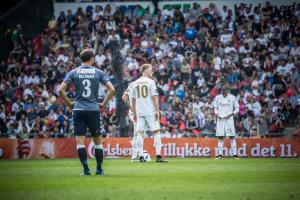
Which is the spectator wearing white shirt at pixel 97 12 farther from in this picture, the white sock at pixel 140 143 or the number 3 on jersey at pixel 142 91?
the white sock at pixel 140 143

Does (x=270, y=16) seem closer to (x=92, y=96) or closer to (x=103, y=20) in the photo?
(x=103, y=20)

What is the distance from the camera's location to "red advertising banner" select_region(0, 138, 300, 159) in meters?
27.7

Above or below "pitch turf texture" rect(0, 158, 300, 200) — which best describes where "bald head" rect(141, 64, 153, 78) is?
above

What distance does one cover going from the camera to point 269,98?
3080 cm

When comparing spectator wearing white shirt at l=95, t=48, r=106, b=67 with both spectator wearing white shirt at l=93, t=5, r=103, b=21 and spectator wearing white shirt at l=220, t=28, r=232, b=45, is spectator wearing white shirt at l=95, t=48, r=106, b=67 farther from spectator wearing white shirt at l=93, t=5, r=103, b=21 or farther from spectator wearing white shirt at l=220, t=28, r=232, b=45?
spectator wearing white shirt at l=220, t=28, r=232, b=45

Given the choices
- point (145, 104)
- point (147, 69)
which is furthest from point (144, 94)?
point (147, 69)

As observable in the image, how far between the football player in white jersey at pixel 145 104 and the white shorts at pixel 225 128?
13.3 feet

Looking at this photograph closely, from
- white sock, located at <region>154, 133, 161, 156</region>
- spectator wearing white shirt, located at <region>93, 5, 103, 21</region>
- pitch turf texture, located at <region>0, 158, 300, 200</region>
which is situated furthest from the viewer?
spectator wearing white shirt, located at <region>93, 5, 103, 21</region>

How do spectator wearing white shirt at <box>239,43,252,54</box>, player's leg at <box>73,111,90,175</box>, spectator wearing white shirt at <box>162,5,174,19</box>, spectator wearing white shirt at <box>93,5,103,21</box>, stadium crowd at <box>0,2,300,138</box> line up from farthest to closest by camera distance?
spectator wearing white shirt at <box>93,5,103,21</box>
spectator wearing white shirt at <box>162,5,174,19</box>
spectator wearing white shirt at <box>239,43,252,54</box>
stadium crowd at <box>0,2,300,138</box>
player's leg at <box>73,111,90,175</box>

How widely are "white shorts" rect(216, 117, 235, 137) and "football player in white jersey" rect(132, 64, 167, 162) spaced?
407cm

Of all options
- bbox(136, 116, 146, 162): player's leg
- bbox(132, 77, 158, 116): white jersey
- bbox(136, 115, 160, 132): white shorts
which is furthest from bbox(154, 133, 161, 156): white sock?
bbox(132, 77, 158, 116): white jersey

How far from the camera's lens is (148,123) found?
2128cm

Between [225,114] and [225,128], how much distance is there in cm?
49

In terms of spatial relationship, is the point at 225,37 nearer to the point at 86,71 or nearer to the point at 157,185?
the point at 86,71
